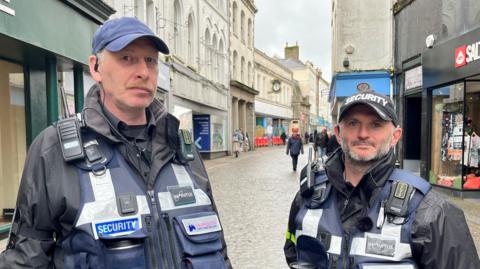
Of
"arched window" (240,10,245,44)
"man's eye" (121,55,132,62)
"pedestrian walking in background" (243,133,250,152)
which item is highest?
"arched window" (240,10,245,44)

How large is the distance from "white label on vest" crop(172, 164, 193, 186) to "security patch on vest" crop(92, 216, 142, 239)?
286 millimetres

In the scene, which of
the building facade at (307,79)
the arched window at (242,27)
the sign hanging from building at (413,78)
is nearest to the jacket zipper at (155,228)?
the sign hanging from building at (413,78)

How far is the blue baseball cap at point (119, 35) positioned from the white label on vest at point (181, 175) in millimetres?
594

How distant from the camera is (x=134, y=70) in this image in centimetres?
187

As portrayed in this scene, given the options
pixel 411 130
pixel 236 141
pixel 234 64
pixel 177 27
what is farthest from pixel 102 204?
pixel 234 64

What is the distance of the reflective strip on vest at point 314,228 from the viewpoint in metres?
2.02

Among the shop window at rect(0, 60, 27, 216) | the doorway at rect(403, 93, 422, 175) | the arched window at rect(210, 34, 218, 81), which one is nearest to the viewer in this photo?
the shop window at rect(0, 60, 27, 216)

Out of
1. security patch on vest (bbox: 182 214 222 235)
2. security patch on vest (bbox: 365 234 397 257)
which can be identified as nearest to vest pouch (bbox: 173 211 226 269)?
security patch on vest (bbox: 182 214 222 235)

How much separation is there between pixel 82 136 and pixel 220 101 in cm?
2287

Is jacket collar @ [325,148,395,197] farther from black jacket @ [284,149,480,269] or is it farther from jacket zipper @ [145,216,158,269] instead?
jacket zipper @ [145,216,158,269]

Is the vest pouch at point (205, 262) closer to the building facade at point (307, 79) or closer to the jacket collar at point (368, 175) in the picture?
the jacket collar at point (368, 175)

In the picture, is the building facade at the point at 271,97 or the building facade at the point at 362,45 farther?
the building facade at the point at 271,97

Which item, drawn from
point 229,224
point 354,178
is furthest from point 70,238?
point 229,224

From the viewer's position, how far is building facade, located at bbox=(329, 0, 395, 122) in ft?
52.6
